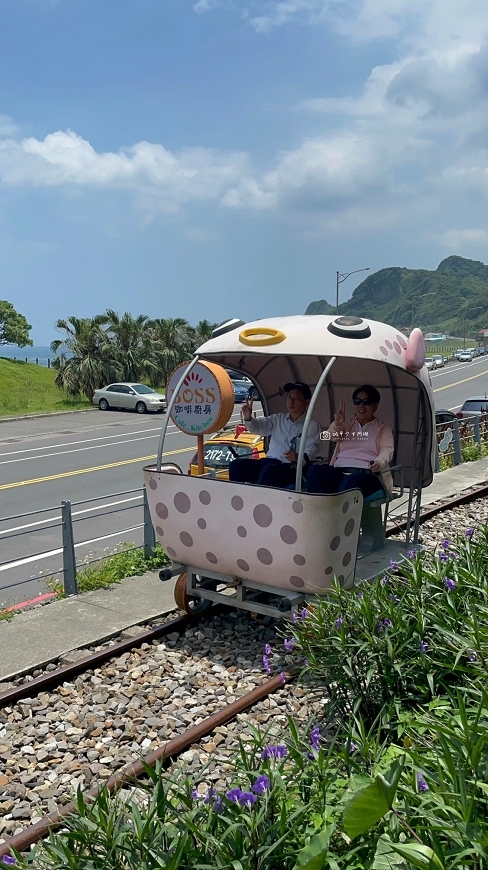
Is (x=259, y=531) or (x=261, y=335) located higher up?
(x=261, y=335)

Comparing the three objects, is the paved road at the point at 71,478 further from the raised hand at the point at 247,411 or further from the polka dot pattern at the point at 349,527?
the polka dot pattern at the point at 349,527

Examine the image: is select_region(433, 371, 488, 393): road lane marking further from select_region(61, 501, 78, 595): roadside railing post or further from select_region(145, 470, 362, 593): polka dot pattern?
select_region(145, 470, 362, 593): polka dot pattern

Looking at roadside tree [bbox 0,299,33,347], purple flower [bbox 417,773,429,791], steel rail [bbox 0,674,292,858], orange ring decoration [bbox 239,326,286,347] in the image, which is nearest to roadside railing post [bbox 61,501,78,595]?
orange ring decoration [bbox 239,326,286,347]

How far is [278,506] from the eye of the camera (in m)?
5.84

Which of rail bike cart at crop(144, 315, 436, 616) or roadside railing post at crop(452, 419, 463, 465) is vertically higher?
rail bike cart at crop(144, 315, 436, 616)

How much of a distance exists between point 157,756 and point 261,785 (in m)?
1.76

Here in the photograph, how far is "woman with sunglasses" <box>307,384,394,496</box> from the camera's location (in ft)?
23.1

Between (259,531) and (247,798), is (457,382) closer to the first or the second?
(259,531)

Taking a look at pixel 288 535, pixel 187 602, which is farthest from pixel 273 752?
pixel 187 602

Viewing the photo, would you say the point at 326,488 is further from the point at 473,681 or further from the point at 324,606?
the point at 473,681

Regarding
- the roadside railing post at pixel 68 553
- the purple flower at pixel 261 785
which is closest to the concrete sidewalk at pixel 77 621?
the roadside railing post at pixel 68 553

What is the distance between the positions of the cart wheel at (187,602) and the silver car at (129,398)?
2906cm

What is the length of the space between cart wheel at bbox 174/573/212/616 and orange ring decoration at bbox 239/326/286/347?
226 cm

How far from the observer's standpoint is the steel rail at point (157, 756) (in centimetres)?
373
